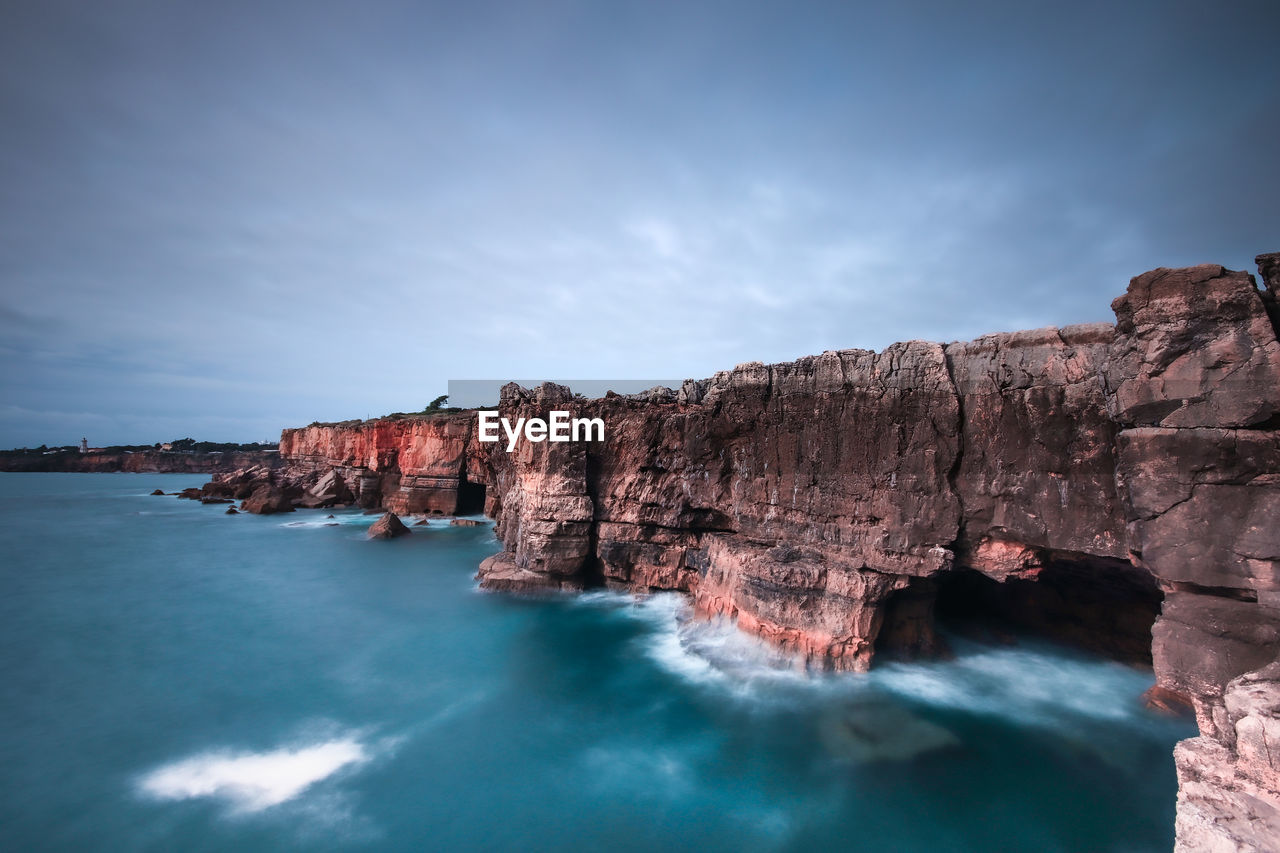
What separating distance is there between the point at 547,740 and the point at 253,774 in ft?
15.2

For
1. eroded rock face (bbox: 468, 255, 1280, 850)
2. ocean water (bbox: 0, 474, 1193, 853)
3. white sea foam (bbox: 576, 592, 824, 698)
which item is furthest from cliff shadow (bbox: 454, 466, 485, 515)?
white sea foam (bbox: 576, 592, 824, 698)

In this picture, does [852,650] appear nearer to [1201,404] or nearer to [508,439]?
[1201,404]

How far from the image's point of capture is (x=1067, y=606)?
11.5 metres

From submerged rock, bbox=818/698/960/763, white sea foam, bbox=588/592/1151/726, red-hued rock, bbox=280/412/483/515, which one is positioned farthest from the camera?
red-hued rock, bbox=280/412/483/515

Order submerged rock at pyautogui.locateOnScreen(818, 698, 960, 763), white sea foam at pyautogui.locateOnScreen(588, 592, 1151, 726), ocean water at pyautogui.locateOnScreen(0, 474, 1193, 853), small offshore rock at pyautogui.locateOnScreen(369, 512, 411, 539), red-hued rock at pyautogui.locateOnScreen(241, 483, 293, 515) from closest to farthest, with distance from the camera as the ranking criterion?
ocean water at pyautogui.locateOnScreen(0, 474, 1193, 853)
submerged rock at pyautogui.locateOnScreen(818, 698, 960, 763)
white sea foam at pyautogui.locateOnScreen(588, 592, 1151, 726)
small offshore rock at pyautogui.locateOnScreen(369, 512, 411, 539)
red-hued rock at pyautogui.locateOnScreen(241, 483, 293, 515)

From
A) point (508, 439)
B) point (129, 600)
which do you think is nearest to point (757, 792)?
point (508, 439)

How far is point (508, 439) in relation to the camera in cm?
1756

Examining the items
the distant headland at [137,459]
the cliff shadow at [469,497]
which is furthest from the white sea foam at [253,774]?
the distant headland at [137,459]

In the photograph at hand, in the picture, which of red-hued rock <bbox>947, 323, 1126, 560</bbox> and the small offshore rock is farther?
the small offshore rock

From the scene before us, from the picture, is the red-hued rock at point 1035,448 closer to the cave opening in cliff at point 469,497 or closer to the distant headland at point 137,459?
the cave opening in cliff at point 469,497

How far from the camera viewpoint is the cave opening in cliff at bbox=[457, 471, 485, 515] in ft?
116

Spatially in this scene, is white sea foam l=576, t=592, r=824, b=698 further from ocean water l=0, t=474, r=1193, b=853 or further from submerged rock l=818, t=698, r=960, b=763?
submerged rock l=818, t=698, r=960, b=763

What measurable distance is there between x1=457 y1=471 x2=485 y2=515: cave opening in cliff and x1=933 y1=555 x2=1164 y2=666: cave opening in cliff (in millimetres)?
30153

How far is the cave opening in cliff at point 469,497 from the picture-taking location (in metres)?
35.3
